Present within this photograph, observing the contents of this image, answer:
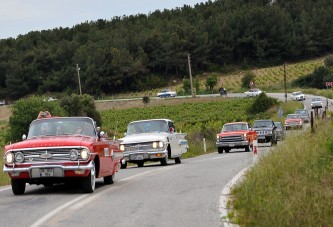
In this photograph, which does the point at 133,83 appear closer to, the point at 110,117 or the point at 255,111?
the point at 110,117

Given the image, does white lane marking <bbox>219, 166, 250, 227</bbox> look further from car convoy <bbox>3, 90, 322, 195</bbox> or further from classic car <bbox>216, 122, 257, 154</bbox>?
classic car <bbox>216, 122, 257, 154</bbox>

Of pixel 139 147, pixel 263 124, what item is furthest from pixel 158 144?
pixel 263 124

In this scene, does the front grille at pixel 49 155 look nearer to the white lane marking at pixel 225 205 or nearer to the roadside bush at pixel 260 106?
the white lane marking at pixel 225 205

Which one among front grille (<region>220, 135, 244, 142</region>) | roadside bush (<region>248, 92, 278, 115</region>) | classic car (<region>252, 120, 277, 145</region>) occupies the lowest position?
roadside bush (<region>248, 92, 278, 115</region>)

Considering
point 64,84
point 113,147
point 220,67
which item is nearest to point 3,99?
point 64,84

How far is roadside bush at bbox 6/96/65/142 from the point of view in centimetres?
7869

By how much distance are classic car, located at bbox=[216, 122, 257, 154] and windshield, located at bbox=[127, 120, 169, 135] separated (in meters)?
9.24

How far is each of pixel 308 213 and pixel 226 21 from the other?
156 m

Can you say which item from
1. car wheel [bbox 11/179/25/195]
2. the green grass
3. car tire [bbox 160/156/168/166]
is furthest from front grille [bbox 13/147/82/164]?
car tire [bbox 160/156/168/166]

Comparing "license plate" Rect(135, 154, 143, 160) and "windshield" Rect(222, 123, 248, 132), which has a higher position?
"license plate" Rect(135, 154, 143, 160)

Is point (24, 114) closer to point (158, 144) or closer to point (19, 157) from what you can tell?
point (158, 144)

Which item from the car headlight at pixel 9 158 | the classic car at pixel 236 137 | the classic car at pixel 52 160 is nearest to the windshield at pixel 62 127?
the classic car at pixel 52 160

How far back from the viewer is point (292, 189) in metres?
11.0

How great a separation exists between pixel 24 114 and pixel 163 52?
2754 inches
